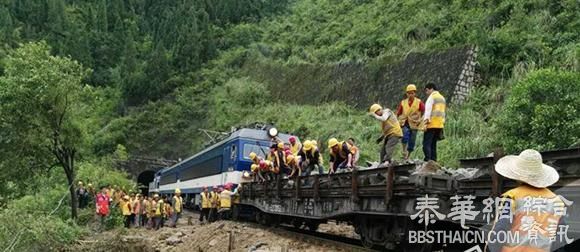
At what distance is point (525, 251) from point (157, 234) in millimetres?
13579

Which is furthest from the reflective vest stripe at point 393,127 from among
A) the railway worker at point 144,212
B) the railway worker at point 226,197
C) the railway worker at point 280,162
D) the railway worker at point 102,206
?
the railway worker at point 102,206

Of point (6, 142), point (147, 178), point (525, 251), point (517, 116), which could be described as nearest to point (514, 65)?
point (517, 116)

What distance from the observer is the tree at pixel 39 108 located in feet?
60.5

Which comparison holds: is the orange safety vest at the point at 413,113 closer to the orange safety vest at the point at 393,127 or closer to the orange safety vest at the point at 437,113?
the orange safety vest at the point at 393,127

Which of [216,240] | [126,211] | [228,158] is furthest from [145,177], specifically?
[216,240]

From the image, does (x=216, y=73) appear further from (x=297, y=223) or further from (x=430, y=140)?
→ (x=430, y=140)

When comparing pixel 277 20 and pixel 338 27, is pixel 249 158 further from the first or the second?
pixel 277 20

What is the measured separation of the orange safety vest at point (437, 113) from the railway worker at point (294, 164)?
446 centimetres

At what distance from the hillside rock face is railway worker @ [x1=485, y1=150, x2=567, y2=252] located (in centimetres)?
1690

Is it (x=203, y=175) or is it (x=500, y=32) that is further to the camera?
(x=203, y=175)

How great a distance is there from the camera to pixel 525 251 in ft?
11.1

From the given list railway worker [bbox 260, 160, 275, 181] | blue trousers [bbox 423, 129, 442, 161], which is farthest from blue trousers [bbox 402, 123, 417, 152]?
railway worker [bbox 260, 160, 275, 181]

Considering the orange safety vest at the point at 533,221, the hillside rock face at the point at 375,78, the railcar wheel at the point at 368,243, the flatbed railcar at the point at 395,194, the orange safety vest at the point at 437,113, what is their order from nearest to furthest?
1. the orange safety vest at the point at 533,221
2. the flatbed railcar at the point at 395,194
3. the orange safety vest at the point at 437,113
4. the railcar wheel at the point at 368,243
5. the hillside rock face at the point at 375,78

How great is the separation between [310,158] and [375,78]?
15.8 metres
